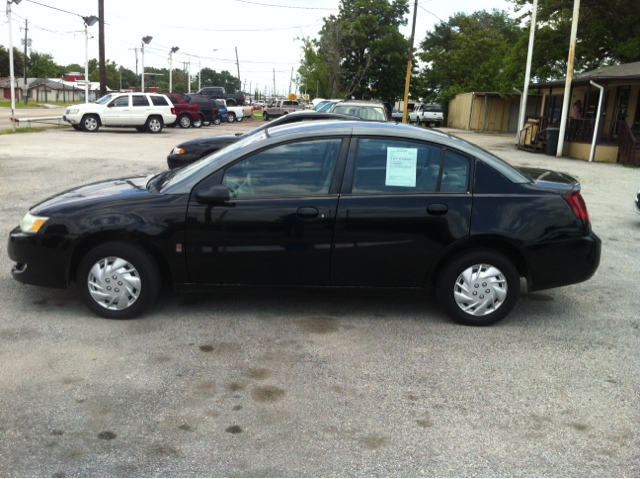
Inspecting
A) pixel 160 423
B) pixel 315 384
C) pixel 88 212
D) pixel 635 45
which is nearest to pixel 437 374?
pixel 315 384

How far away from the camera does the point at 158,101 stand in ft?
95.1

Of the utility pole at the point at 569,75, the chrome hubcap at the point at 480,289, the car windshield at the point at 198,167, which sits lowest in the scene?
the chrome hubcap at the point at 480,289

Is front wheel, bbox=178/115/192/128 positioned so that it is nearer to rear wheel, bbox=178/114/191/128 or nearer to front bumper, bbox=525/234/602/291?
rear wheel, bbox=178/114/191/128

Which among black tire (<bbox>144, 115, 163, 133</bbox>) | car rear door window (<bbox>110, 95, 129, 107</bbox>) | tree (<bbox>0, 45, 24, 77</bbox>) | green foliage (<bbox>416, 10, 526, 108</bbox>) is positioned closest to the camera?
car rear door window (<bbox>110, 95, 129, 107</bbox>)

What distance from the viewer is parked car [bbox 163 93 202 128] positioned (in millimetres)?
33406

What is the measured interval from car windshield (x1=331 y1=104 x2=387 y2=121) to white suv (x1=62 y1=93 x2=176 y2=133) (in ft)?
50.5

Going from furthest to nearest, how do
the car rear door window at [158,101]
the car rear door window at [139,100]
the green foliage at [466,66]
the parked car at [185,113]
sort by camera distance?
the green foliage at [466,66]
the parked car at [185,113]
the car rear door window at [158,101]
the car rear door window at [139,100]

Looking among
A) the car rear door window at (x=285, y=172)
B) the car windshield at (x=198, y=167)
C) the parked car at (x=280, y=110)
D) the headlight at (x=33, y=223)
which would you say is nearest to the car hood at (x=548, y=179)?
the car rear door window at (x=285, y=172)

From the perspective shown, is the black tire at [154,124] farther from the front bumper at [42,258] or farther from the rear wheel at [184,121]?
the front bumper at [42,258]

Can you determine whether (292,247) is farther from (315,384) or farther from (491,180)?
(491,180)

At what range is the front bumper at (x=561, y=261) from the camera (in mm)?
4980

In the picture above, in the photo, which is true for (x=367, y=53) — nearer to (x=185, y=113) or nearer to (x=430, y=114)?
(x=430, y=114)

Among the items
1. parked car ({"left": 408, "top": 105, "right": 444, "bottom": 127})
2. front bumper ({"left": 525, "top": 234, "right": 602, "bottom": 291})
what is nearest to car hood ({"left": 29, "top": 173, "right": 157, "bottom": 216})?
front bumper ({"left": 525, "top": 234, "right": 602, "bottom": 291})

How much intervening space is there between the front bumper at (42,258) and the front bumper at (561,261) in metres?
3.63
